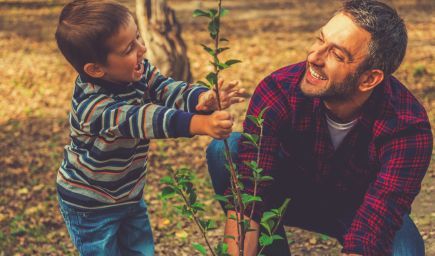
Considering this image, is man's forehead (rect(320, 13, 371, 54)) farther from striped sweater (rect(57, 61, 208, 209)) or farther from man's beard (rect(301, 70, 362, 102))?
striped sweater (rect(57, 61, 208, 209))

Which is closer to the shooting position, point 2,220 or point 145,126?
point 145,126

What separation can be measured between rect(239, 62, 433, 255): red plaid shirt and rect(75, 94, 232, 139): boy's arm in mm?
727

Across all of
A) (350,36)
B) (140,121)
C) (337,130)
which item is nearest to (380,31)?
(350,36)

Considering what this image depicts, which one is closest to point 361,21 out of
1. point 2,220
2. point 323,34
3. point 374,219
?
point 323,34

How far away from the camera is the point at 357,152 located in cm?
344

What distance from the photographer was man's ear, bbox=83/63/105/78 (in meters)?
2.92

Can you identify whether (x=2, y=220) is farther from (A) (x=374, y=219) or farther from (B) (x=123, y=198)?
(A) (x=374, y=219)

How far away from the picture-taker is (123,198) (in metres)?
3.16

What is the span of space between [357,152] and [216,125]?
4.22ft

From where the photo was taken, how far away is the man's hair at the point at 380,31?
10.5ft

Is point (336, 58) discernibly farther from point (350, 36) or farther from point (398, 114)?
point (398, 114)

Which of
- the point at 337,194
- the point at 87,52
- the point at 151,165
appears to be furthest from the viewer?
the point at 151,165

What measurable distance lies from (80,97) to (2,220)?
282 cm

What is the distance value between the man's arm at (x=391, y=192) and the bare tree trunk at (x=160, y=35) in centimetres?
520
